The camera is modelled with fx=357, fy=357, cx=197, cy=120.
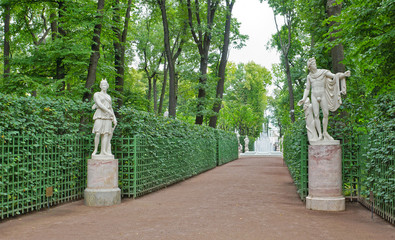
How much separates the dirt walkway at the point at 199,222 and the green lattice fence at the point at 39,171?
32cm

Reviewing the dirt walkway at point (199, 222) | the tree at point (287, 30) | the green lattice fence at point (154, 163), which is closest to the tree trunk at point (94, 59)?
the green lattice fence at point (154, 163)

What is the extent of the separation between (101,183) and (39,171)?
62.4 inches

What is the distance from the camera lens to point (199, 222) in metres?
6.87

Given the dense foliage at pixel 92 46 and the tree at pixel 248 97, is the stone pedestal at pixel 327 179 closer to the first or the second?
the dense foliage at pixel 92 46

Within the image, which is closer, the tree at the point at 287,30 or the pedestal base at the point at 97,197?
the pedestal base at the point at 97,197

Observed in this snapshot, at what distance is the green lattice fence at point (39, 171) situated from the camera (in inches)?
277

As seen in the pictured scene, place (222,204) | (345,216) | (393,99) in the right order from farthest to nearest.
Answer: (222,204) < (345,216) < (393,99)

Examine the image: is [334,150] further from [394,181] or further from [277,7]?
[277,7]

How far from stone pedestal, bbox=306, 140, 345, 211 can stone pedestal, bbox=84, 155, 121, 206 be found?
15.9ft

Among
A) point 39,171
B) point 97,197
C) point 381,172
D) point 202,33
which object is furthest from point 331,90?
point 202,33

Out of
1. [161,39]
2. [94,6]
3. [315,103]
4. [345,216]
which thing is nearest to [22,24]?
[94,6]

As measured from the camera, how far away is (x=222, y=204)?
891 centimetres

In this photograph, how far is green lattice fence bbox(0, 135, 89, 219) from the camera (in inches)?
277

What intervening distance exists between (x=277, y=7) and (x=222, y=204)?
2436 cm
